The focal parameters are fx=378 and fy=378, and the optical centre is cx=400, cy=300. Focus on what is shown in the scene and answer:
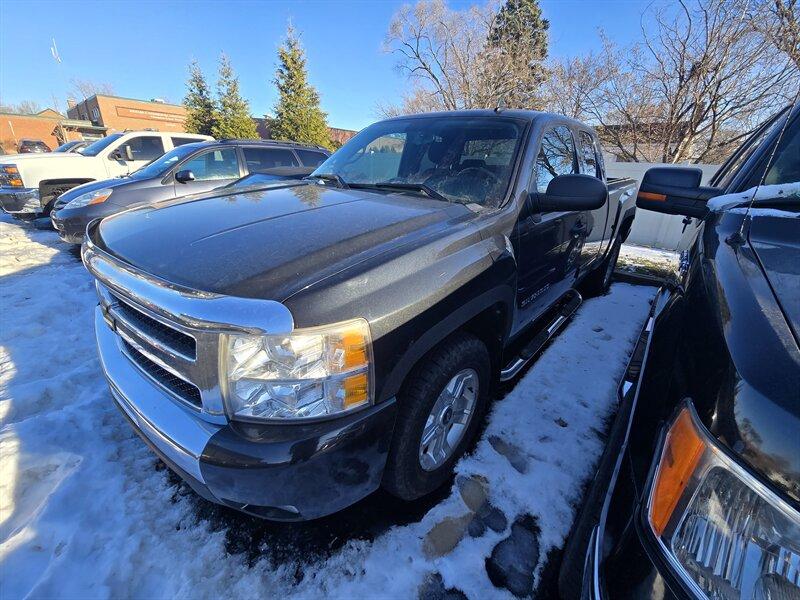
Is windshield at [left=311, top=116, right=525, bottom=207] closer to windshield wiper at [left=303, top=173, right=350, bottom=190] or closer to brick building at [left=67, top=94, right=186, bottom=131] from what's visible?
windshield wiper at [left=303, top=173, right=350, bottom=190]

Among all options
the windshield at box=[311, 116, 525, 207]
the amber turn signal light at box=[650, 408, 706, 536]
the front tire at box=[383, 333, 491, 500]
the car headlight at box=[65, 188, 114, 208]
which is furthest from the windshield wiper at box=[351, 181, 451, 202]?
the car headlight at box=[65, 188, 114, 208]

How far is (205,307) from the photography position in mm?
1191

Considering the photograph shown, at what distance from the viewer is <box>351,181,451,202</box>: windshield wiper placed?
228 cm

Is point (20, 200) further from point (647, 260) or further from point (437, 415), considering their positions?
point (647, 260)

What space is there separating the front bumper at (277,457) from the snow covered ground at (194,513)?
1.46 feet

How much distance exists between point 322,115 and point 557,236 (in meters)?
23.8

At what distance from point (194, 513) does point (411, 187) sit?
2.14 m

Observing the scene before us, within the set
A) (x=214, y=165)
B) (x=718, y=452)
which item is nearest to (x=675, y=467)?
(x=718, y=452)

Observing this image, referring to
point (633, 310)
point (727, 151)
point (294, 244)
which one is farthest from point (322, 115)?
point (294, 244)

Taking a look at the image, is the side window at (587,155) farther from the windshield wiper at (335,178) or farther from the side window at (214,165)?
the side window at (214,165)

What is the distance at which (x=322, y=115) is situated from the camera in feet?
75.8

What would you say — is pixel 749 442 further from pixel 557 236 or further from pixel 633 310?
pixel 633 310

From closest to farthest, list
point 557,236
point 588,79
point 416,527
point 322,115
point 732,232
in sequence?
point 732,232
point 416,527
point 557,236
point 588,79
point 322,115

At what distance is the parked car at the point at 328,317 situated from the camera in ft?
4.06
